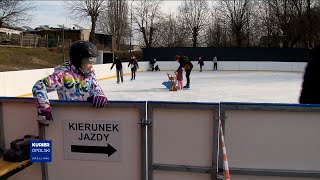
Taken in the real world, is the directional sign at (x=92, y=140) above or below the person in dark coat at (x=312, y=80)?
below

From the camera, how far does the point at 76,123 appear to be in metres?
2.41

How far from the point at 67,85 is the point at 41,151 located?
1.75 ft

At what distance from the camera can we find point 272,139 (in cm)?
223

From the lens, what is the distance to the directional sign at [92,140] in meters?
2.38

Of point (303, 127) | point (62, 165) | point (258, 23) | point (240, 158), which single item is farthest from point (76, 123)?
point (258, 23)

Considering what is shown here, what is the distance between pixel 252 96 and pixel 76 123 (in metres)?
8.37

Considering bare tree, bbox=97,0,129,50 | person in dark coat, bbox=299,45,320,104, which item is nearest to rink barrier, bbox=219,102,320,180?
person in dark coat, bbox=299,45,320,104

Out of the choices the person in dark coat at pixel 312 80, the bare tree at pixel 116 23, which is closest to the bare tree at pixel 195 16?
the bare tree at pixel 116 23

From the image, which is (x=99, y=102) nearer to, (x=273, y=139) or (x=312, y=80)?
(x=273, y=139)

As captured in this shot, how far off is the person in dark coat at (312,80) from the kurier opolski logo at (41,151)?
1.91 metres

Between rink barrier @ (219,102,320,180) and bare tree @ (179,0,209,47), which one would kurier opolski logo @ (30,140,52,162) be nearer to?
rink barrier @ (219,102,320,180)

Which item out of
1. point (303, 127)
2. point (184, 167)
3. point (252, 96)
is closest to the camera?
point (303, 127)

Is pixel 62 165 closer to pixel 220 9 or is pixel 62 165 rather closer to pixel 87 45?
pixel 87 45

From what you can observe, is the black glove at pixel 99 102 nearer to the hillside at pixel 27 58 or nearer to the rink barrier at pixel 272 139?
the rink barrier at pixel 272 139
